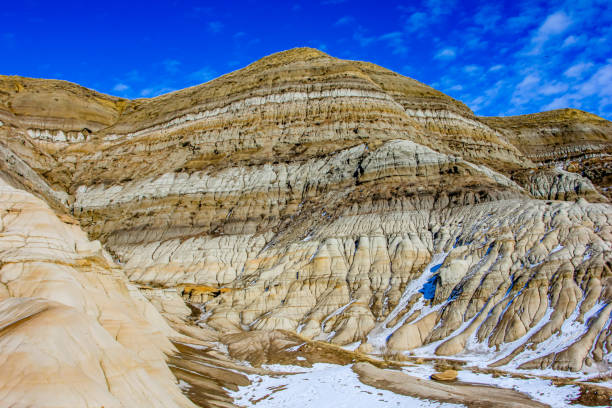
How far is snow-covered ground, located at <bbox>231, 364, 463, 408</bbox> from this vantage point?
2266 centimetres

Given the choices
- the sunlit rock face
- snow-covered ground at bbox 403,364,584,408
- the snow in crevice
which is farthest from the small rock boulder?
the sunlit rock face

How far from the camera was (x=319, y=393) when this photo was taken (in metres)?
24.6

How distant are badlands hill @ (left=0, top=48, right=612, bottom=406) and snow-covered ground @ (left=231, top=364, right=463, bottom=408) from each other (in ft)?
16.6

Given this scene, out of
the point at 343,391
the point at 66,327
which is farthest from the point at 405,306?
the point at 66,327

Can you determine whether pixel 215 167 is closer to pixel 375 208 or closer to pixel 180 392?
pixel 375 208

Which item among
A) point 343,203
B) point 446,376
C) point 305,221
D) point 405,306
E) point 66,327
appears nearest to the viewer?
point 66,327

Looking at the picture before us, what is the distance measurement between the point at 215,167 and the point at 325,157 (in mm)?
17067

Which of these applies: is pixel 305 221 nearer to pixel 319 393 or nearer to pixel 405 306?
pixel 405 306

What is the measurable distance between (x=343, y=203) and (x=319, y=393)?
110 ft

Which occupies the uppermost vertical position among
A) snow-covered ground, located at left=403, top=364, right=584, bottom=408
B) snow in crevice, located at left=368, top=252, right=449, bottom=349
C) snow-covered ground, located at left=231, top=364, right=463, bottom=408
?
snow in crevice, located at left=368, top=252, right=449, bottom=349

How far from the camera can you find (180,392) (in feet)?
63.5

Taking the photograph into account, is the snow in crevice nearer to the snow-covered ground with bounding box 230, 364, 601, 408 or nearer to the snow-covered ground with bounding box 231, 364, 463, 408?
the snow-covered ground with bounding box 230, 364, 601, 408

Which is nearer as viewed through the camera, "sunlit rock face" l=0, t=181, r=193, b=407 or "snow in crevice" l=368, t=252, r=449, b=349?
"sunlit rock face" l=0, t=181, r=193, b=407

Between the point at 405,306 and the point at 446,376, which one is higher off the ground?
the point at 405,306
